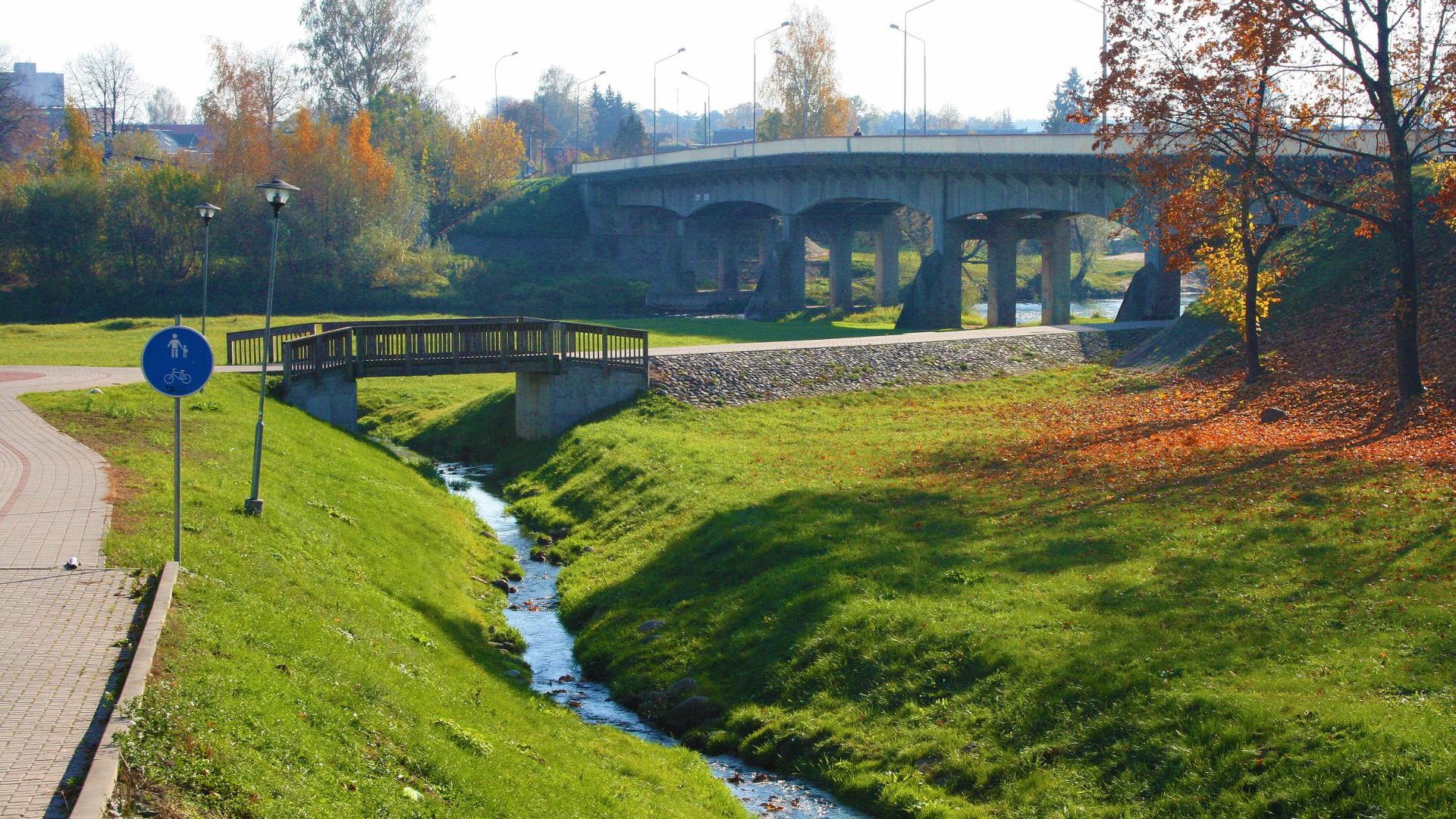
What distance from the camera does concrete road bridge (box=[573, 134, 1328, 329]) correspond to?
5569 centimetres

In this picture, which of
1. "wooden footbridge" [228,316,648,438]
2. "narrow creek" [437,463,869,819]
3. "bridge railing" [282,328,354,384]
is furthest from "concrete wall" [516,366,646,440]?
"narrow creek" [437,463,869,819]

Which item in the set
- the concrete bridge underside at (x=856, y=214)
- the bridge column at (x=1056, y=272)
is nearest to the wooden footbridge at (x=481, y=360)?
the concrete bridge underside at (x=856, y=214)

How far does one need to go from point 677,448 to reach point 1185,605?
17161 millimetres

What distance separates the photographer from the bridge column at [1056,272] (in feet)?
202

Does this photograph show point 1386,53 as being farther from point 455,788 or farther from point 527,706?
point 455,788

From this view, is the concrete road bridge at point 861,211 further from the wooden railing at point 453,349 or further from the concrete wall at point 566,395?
the wooden railing at point 453,349

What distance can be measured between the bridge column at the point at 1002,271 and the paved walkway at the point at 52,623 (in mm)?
47993

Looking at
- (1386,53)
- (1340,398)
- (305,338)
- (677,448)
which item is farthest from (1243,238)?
(305,338)

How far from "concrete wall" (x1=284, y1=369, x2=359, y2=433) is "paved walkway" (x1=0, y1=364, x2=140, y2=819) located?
12600 millimetres

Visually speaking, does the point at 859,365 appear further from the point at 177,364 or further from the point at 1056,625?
the point at 177,364

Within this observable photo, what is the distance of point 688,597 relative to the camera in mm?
22062

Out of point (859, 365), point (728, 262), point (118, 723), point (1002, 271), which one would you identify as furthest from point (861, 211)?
point (118, 723)

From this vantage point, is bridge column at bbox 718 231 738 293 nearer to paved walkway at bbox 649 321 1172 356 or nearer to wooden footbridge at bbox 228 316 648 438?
paved walkway at bbox 649 321 1172 356

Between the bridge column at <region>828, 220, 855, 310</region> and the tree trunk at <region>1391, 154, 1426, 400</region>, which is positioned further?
the bridge column at <region>828, 220, 855, 310</region>
